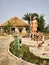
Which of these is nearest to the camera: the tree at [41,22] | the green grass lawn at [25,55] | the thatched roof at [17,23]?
the green grass lawn at [25,55]

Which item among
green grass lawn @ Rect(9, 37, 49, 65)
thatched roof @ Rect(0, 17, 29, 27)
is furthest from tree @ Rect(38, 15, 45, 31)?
green grass lawn @ Rect(9, 37, 49, 65)

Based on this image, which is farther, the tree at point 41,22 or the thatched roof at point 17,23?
the thatched roof at point 17,23

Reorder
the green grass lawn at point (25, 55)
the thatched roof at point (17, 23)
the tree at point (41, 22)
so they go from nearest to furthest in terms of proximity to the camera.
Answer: the green grass lawn at point (25, 55) < the tree at point (41, 22) < the thatched roof at point (17, 23)

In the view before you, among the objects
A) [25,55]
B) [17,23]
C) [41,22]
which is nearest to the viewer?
[25,55]

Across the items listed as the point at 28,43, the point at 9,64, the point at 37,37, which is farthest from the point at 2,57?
the point at 37,37

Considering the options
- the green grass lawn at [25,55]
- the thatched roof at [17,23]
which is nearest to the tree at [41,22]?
the thatched roof at [17,23]

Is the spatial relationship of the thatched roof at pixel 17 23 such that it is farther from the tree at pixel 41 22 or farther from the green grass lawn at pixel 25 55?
the green grass lawn at pixel 25 55

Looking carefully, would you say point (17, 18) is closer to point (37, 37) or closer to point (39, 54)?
point (37, 37)

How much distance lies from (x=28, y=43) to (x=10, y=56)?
7.29 meters

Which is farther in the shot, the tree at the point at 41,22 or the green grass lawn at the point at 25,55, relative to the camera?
the tree at the point at 41,22

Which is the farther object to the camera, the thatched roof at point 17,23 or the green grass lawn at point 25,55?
the thatched roof at point 17,23

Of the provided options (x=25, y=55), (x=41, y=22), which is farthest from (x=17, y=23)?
(x=25, y=55)

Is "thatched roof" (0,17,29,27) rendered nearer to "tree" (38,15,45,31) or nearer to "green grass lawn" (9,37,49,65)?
"tree" (38,15,45,31)

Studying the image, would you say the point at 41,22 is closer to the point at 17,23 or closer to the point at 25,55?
the point at 17,23
